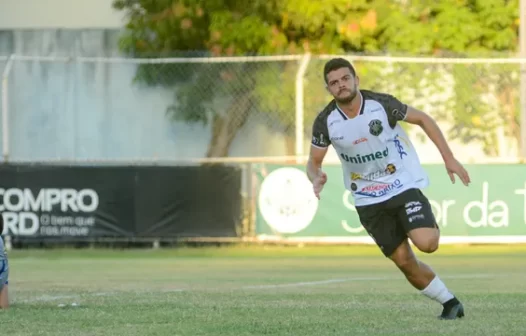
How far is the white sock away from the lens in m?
9.36

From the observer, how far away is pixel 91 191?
70.4ft

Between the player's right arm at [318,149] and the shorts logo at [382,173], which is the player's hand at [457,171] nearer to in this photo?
the shorts logo at [382,173]

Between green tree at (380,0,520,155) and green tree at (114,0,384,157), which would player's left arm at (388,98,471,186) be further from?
green tree at (380,0,520,155)

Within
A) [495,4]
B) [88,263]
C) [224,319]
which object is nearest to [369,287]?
[224,319]

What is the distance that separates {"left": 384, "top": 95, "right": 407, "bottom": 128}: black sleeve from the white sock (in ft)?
3.66

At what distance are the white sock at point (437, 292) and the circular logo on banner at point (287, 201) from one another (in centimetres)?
1153

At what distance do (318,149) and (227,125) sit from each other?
12.8m

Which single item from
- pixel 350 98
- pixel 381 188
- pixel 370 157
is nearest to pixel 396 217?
pixel 381 188

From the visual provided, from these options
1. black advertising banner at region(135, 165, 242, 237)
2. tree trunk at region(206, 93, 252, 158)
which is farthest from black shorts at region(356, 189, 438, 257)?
tree trunk at region(206, 93, 252, 158)

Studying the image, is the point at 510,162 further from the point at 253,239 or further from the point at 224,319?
the point at 224,319

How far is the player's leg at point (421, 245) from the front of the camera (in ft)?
30.6

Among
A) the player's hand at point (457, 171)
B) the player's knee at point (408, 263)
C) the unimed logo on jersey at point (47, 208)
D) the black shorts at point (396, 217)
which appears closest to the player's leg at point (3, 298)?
the black shorts at point (396, 217)

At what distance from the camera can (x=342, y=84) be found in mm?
9312

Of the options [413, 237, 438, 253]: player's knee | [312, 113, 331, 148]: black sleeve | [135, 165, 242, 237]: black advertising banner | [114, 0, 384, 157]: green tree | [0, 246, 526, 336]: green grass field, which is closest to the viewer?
[0, 246, 526, 336]: green grass field
